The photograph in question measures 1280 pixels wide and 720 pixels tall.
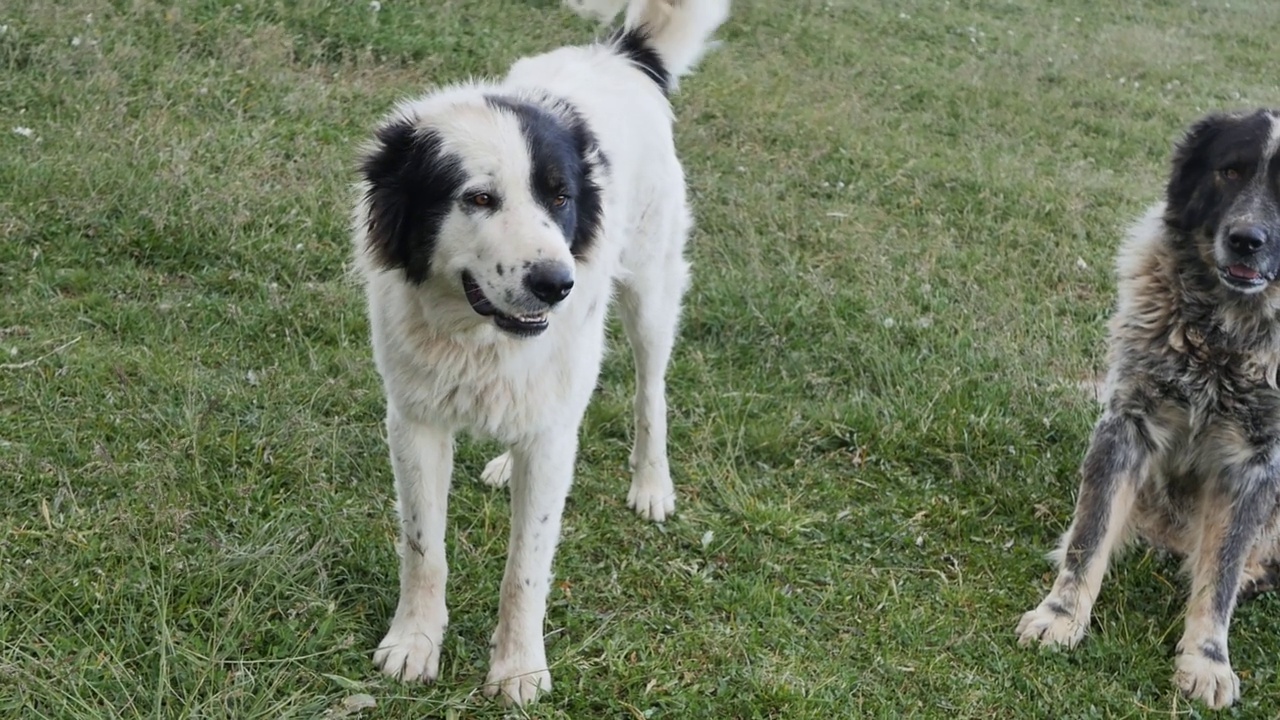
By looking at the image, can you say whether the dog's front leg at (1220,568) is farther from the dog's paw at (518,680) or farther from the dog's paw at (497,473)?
the dog's paw at (497,473)

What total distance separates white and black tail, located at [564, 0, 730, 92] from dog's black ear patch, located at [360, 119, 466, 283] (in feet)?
4.64

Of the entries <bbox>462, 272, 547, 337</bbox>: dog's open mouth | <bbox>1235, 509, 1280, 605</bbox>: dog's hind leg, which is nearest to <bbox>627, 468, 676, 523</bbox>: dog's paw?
<bbox>462, 272, 547, 337</bbox>: dog's open mouth

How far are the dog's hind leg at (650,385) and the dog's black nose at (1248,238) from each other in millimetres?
1866

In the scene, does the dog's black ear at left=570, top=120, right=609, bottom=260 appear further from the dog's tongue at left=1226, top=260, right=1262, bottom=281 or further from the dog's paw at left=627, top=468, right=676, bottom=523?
the dog's tongue at left=1226, top=260, right=1262, bottom=281

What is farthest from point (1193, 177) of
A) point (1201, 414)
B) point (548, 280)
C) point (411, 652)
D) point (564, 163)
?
point (411, 652)

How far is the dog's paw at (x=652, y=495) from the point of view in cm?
362

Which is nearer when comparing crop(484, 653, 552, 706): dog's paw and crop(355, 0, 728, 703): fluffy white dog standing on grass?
crop(355, 0, 728, 703): fluffy white dog standing on grass

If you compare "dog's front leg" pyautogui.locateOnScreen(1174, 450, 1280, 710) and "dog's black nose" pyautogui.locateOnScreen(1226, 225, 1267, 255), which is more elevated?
"dog's black nose" pyautogui.locateOnScreen(1226, 225, 1267, 255)

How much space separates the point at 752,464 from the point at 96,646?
7.65 ft

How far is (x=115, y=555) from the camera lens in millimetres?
2812

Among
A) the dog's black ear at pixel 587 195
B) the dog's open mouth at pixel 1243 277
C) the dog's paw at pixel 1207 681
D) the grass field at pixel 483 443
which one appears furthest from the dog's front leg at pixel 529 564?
the dog's open mouth at pixel 1243 277

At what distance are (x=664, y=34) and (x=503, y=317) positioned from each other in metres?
1.81

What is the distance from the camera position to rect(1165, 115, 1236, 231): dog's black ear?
11.4 feet

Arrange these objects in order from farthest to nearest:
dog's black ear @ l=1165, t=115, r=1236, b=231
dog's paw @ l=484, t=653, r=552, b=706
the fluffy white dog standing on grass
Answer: dog's black ear @ l=1165, t=115, r=1236, b=231
dog's paw @ l=484, t=653, r=552, b=706
the fluffy white dog standing on grass
